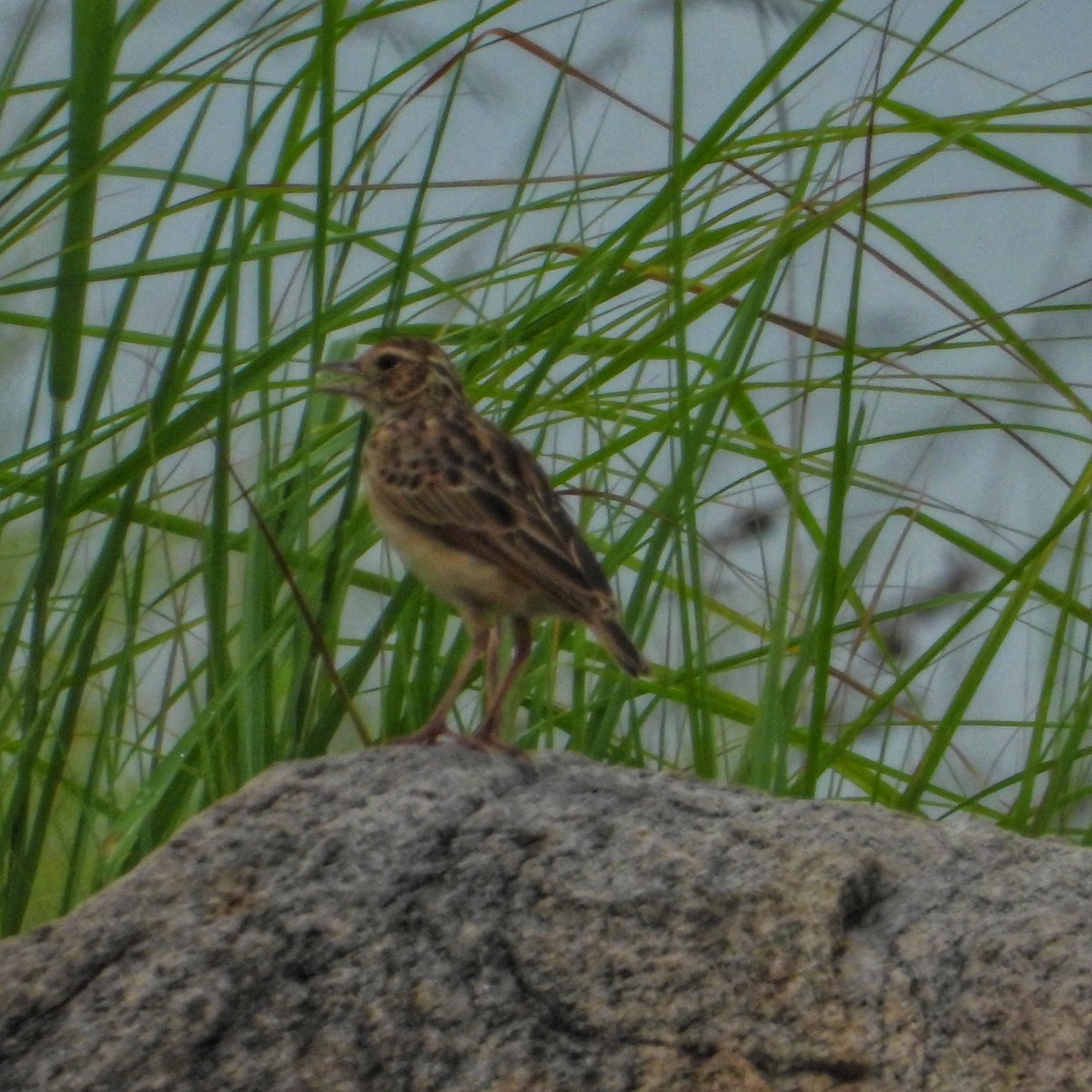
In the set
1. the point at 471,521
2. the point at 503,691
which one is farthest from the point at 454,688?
the point at 471,521

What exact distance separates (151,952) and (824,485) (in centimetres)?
287

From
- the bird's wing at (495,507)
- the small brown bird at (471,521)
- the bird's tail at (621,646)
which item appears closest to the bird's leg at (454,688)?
the small brown bird at (471,521)

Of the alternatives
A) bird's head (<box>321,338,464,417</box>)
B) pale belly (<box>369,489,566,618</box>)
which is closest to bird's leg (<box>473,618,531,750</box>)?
pale belly (<box>369,489,566,618</box>)

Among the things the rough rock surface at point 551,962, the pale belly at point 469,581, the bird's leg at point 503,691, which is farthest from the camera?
the pale belly at point 469,581

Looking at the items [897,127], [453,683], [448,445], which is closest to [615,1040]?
[453,683]

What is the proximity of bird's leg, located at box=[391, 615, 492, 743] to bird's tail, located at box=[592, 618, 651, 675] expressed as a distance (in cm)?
40

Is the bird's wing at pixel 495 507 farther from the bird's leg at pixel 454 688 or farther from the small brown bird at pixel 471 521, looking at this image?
the bird's leg at pixel 454 688

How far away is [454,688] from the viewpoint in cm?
444

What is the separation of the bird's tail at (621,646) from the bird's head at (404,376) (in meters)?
1.02

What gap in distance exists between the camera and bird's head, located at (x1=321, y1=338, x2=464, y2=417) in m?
4.94

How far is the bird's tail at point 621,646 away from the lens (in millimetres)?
4105

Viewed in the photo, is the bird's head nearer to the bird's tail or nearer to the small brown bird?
the small brown bird

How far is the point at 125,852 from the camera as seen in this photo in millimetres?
4445

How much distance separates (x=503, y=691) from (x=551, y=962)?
1563 mm
